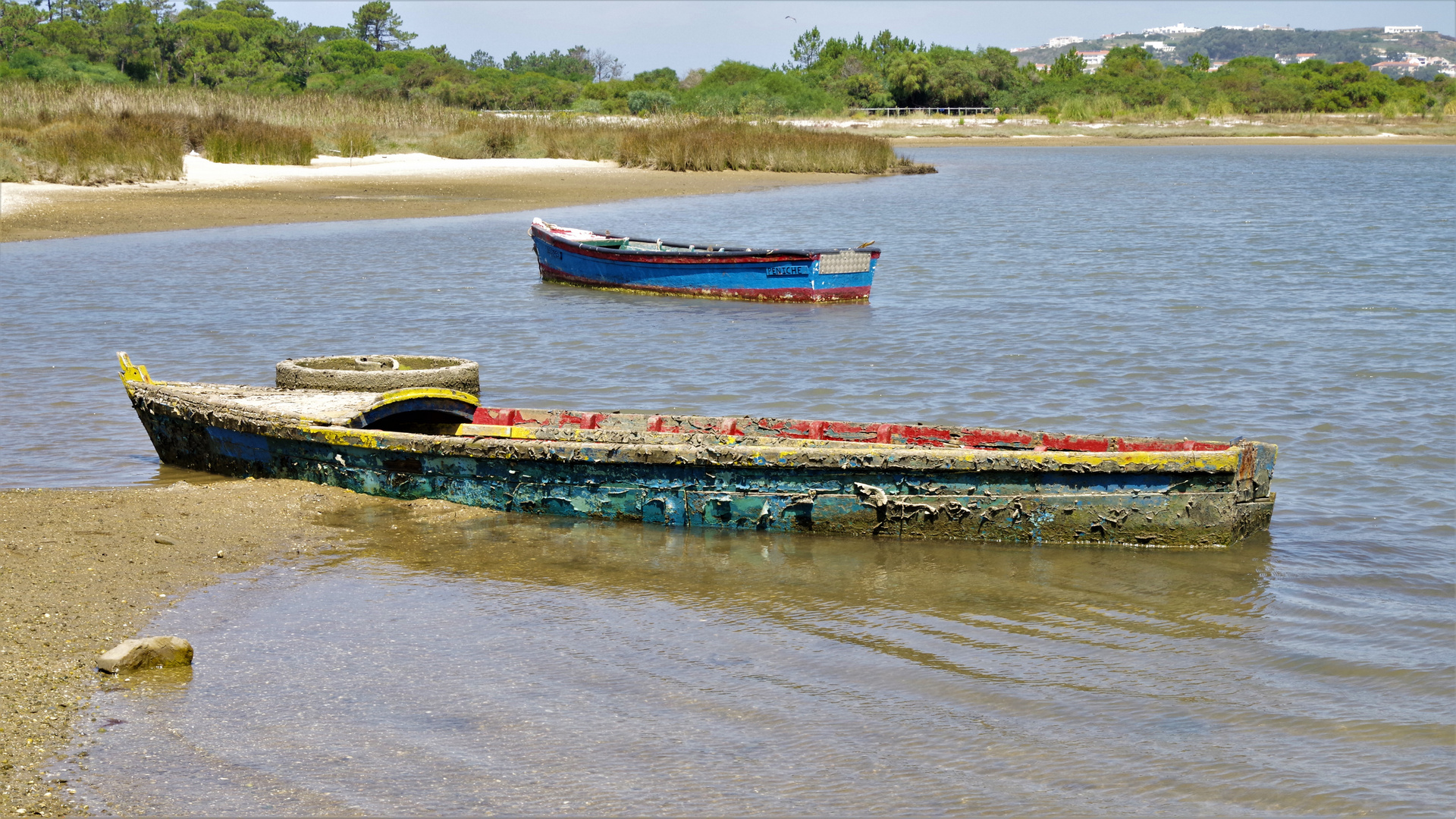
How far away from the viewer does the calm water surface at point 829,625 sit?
4.45 meters

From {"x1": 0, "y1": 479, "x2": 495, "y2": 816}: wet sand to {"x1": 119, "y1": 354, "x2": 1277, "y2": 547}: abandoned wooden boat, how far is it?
0.96 ft

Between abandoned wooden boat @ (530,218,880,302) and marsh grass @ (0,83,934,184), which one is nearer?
abandoned wooden boat @ (530,218,880,302)

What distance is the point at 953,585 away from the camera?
6.52m

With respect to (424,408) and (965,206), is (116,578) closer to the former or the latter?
(424,408)

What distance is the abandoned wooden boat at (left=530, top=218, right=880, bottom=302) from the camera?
17.7 meters

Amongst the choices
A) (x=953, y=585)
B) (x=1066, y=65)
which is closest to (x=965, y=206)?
(x=953, y=585)

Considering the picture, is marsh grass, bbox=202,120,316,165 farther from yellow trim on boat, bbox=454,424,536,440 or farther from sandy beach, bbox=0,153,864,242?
yellow trim on boat, bbox=454,424,536,440

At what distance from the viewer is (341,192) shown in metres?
31.1

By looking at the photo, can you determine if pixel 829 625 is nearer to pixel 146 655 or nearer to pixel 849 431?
pixel 849 431

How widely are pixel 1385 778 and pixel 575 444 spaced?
4431 millimetres

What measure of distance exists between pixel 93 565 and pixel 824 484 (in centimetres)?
375

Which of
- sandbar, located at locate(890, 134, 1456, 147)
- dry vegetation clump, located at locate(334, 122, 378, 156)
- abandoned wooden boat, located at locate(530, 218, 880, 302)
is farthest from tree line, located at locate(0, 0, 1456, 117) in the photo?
abandoned wooden boat, located at locate(530, 218, 880, 302)

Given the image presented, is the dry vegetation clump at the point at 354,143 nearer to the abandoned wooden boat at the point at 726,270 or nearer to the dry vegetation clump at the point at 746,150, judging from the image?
the dry vegetation clump at the point at 746,150

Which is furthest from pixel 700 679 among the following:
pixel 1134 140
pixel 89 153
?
pixel 1134 140
